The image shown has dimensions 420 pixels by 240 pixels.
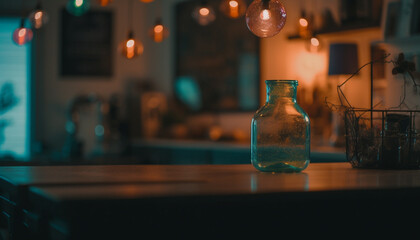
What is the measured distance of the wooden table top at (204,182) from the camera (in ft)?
3.68

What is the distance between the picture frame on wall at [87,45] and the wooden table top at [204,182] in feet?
18.9

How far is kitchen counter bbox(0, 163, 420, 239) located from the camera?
3.49ft

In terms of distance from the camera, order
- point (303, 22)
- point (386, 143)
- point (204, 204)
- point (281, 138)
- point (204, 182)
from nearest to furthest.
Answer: point (204, 204) → point (204, 182) → point (281, 138) → point (386, 143) → point (303, 22)

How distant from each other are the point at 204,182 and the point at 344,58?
3.29m

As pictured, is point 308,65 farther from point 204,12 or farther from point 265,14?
point 265,14

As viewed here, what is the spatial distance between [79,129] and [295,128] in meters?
5.61

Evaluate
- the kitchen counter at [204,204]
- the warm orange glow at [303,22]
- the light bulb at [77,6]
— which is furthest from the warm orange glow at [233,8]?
the kitchen counter at [204,204]

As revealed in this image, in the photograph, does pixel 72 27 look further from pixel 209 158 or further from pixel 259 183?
pixel 259 183

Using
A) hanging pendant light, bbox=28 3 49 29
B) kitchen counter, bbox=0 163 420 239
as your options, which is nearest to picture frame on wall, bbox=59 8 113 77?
hanging pendant light, bbox=28 3 49 29

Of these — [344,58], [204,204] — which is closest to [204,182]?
[204,204]

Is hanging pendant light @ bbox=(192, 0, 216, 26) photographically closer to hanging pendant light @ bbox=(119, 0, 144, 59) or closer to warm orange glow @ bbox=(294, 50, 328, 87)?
hanging pendant light @ bbox=(119, 0, 144, 59)

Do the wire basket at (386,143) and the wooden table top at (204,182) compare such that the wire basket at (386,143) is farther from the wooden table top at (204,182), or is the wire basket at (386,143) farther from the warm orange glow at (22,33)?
the warm orange glow at (22,33)

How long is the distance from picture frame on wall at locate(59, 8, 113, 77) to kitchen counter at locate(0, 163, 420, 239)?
5.87 metres

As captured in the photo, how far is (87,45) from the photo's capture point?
7270 millimetres
